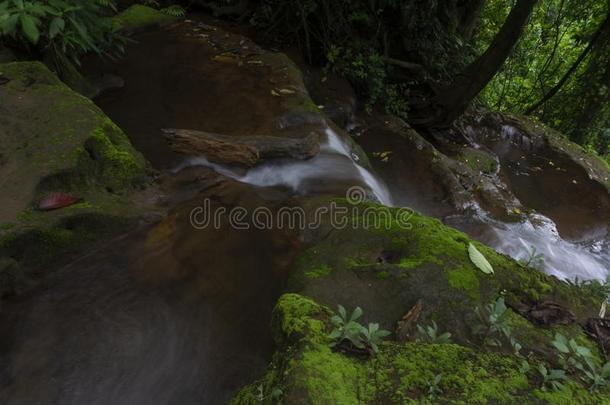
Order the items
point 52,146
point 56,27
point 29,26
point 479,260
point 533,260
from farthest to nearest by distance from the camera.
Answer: point 533,260, point 56,27, point 29,26, point 52,146, point 479,260

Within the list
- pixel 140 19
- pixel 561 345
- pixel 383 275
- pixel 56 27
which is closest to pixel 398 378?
pixel 561 345

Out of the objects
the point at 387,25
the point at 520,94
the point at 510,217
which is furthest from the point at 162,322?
the point at 520,94

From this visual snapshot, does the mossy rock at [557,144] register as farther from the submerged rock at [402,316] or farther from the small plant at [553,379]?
the small plant at [553,379]

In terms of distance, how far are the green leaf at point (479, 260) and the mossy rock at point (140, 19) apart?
672 cm

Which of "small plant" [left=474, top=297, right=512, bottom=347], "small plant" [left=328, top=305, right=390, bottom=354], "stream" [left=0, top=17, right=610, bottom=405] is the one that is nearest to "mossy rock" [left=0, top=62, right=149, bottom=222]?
"stream" [left=0, top=17, right=610, bottom=405]

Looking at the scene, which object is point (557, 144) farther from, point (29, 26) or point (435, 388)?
point (29, 26)

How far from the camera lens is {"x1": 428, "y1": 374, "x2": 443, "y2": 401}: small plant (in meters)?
1.78

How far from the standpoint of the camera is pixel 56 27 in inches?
174

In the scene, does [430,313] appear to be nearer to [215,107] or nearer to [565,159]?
[215,107]

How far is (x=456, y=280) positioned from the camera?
9.36 ft

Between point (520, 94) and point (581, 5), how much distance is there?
2813 mm

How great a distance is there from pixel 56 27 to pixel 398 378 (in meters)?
4.60

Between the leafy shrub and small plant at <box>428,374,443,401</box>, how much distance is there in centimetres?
447

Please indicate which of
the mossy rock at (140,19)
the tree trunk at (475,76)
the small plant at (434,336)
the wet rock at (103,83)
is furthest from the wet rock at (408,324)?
the mossy rock at (140,19)
